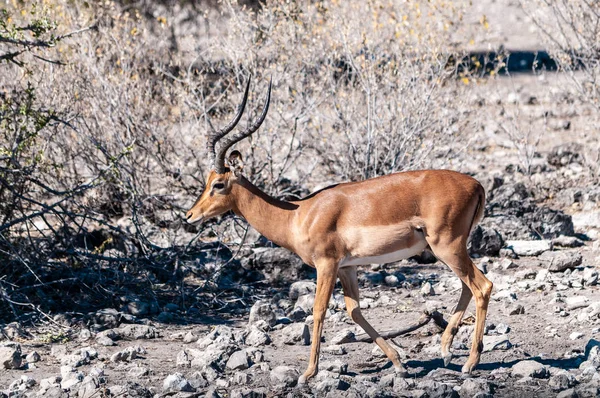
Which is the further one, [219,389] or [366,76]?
[366,76]

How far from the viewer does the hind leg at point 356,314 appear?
741cm

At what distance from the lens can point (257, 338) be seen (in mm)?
8375

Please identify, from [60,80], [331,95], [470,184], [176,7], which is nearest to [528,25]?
[176,7]

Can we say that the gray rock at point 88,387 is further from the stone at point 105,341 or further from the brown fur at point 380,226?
the brown fur at point 380,226

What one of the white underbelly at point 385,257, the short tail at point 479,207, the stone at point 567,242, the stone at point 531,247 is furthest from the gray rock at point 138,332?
the stone at point 567,242

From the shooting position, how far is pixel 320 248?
294 inches

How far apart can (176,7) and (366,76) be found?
10.2 meters

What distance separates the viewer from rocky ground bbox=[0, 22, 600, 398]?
280 inches

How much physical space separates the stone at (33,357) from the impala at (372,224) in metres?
1.74

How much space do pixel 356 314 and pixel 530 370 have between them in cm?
135

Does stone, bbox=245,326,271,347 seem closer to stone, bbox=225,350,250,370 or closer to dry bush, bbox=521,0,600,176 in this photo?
stone, bbox=225,350,250,370

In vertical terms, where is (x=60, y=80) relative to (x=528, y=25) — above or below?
above

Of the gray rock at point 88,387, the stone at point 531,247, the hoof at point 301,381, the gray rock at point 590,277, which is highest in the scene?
the gray rock at point 88,387

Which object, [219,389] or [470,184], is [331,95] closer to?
[470,184]
